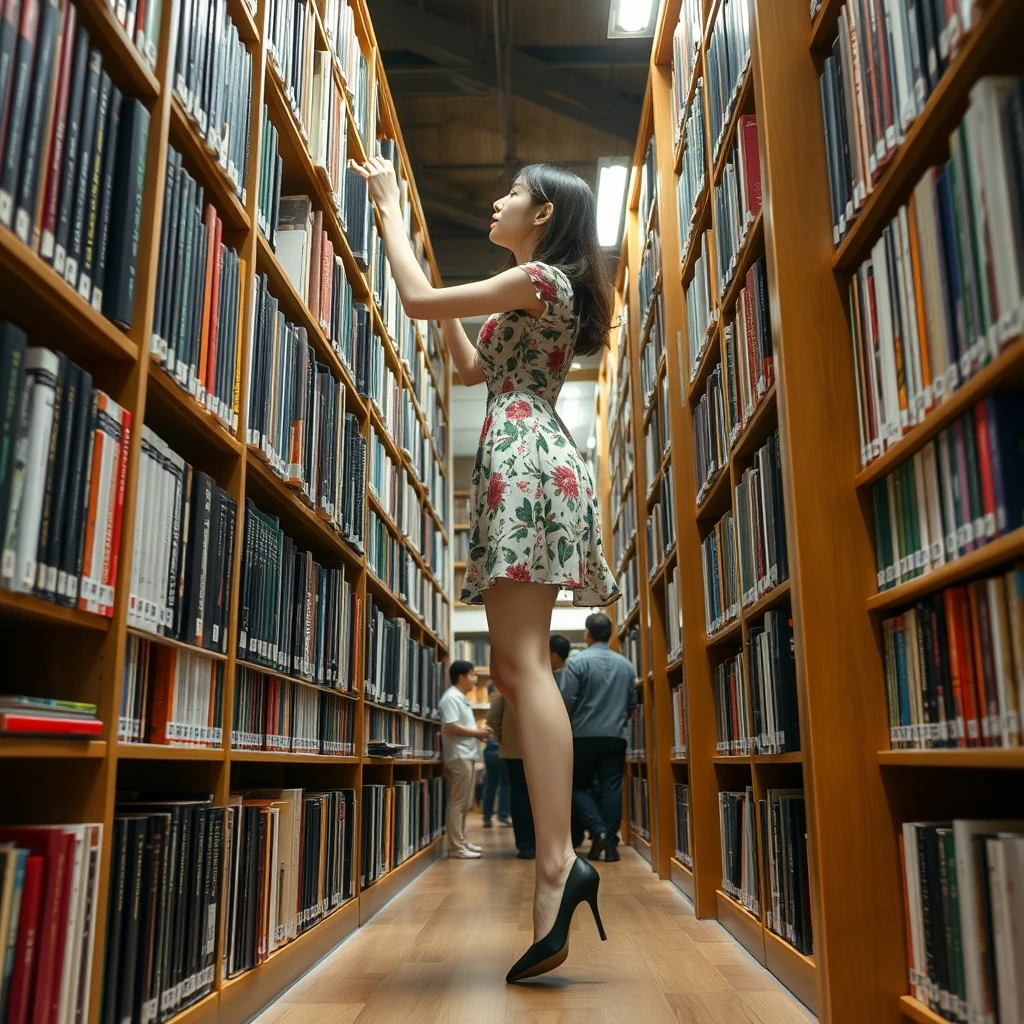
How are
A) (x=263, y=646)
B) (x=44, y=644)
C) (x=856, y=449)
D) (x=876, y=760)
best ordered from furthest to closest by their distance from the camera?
1. (x=263, y=646)
2. (x=856, y=449)
3. (x=876, y=760)
4. (x=44, y=644)

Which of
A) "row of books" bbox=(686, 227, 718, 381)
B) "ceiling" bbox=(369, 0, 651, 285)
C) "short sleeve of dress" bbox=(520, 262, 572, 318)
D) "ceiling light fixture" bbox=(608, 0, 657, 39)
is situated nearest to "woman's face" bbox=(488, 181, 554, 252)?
"short sleeve of dress" bbox=(520, 262, 572, 318)

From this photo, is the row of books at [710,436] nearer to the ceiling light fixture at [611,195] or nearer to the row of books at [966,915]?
the row of books at [966,915]

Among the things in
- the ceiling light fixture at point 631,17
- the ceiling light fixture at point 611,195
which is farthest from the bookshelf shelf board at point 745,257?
the ceiling light fixture at point 611,195

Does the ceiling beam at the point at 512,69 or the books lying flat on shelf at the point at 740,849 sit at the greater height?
the ceiling beam at the point at 512,69

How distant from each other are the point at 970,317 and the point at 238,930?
53.7 inches

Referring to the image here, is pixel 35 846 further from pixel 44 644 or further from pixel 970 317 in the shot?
pixel 970 317

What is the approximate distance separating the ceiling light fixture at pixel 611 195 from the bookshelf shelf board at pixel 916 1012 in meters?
3.71

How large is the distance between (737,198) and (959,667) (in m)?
1.30

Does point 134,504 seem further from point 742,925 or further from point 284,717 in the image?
A: point 742,925

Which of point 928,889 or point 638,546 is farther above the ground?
point 638,546

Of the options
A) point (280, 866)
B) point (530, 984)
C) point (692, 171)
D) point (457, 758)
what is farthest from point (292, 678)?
point (457, 758)

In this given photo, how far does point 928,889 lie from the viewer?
1.16 m

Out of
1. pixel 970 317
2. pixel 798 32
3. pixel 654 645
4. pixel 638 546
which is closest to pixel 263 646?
pixel 970 317

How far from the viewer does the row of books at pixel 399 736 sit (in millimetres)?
2966
